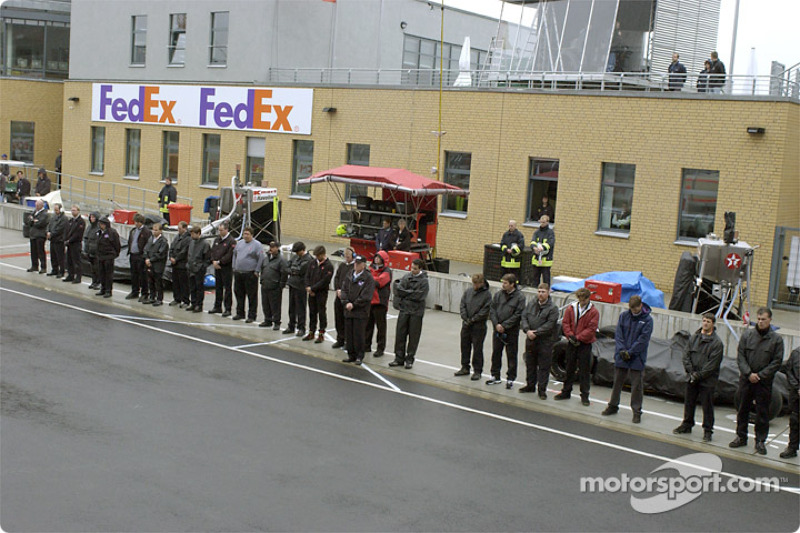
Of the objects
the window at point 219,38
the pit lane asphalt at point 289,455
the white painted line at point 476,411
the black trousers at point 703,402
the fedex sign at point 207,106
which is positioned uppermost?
the window at point 219,38

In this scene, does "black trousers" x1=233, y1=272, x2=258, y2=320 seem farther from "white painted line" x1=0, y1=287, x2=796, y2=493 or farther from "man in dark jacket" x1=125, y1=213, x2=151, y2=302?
"man in dark jacket" x1=125, y1=213, x2=151, y2=302

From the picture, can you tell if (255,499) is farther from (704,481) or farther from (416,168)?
(416,168)

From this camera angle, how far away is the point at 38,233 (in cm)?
2094

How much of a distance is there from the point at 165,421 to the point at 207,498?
2.68 metres

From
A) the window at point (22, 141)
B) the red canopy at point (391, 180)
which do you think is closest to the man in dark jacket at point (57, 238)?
the red canopy at point (391, 180)

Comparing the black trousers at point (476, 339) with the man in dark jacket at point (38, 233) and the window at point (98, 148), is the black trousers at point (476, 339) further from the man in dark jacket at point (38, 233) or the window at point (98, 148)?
the window at point (98, 148)

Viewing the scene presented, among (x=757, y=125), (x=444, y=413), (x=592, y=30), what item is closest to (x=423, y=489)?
(x=444, y=413)

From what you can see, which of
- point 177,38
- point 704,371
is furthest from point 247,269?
point 177,38

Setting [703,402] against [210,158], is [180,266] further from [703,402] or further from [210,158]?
[210,158]

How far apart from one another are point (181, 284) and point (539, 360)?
8.68m

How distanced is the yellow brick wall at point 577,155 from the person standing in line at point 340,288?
982cm

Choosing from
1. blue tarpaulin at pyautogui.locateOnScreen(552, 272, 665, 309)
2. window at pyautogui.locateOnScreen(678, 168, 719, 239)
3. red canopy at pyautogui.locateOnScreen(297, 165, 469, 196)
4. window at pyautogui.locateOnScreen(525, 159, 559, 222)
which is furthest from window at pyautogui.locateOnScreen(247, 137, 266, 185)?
blue tarpaulin at pyautogui.locateOnScreen(552, 272, 665, 309)

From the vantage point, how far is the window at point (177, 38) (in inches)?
1303

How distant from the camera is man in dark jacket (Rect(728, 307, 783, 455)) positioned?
35.0 feet
